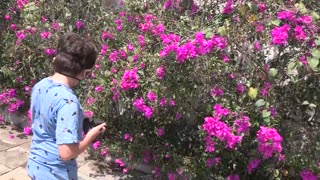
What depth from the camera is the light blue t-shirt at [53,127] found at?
2.06 metres

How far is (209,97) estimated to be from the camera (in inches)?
124

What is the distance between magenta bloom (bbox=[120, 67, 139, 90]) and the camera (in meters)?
3.20

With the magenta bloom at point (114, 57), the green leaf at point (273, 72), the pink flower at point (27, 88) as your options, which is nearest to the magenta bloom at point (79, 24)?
the pink flower at point (27, 88)

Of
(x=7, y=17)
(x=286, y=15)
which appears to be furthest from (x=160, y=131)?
(x=7, y=17)

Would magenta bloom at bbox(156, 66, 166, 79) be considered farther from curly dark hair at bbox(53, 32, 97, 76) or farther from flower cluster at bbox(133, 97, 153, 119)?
curly dark hair at bbox(53, 32, 97, 76)

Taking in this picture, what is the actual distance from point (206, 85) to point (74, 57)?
3.97 feet

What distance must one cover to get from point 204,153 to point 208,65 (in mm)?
813

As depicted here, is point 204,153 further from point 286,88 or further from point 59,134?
point 59,134

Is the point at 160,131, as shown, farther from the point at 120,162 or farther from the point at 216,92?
the point at 216,92

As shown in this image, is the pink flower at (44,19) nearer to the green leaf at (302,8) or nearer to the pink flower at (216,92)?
the pink flower at (216,92)

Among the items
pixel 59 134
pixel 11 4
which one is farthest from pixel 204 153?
pixel 11 4

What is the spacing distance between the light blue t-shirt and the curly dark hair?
9cm

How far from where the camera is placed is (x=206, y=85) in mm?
3076

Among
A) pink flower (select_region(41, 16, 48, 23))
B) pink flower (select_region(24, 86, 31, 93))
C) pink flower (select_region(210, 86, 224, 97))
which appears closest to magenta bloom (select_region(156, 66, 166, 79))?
pink flower (select_region(210, 86, 224, 97))
